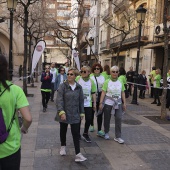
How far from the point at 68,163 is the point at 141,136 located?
2.51 metres

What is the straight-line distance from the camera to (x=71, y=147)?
5.14m

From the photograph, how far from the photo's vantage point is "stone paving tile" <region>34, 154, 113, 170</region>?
13.6 ft

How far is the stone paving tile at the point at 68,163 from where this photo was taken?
4.15m

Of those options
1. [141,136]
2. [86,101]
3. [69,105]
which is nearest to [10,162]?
[69,105]

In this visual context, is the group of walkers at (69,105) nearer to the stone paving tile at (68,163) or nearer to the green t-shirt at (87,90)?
the green t-shirt at (87,90)

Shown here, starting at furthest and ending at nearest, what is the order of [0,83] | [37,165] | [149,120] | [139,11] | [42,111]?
[139,11] < [42,111] < [149,120] < [37,165] < [0,83]

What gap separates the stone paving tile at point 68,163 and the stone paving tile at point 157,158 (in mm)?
773

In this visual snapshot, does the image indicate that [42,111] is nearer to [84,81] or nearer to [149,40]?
[84,81]

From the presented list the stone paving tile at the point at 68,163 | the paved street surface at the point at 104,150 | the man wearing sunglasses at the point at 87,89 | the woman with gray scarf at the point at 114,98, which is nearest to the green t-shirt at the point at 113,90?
the woman with gray scarf at the point at 114,98

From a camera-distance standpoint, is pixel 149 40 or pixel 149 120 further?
pixel 149 40

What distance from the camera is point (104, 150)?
505cm

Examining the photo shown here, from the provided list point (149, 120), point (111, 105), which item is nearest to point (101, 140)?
point (111, 105)

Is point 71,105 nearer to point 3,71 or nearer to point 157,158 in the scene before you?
point 157,158

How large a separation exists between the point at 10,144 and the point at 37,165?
197 cm
